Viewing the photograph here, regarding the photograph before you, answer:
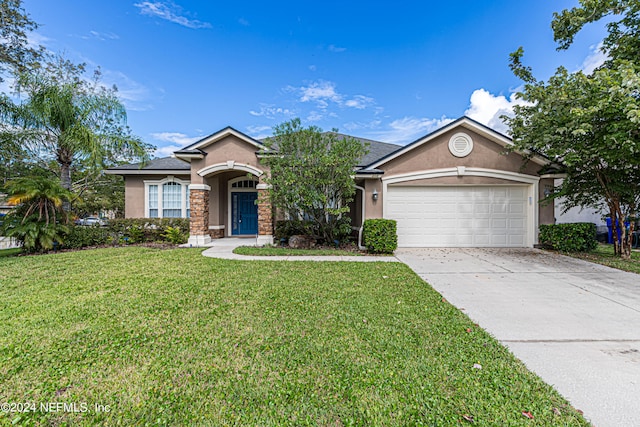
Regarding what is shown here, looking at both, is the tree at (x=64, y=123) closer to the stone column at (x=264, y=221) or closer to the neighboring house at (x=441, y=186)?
the neighboring house at (x=441, y=186)

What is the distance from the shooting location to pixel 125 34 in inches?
447

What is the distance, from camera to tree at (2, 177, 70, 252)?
838cm

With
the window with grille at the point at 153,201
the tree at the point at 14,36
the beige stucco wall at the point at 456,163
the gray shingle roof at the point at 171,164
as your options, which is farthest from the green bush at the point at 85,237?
the beige stucco wall at the point at 456,163

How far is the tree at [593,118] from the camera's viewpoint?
6.24 m

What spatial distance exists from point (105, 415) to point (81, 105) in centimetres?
1228

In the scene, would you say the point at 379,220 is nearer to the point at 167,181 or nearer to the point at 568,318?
the point at 568,318

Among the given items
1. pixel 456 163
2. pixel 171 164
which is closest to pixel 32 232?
pixel 171 164

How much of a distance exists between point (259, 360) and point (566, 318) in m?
4.22

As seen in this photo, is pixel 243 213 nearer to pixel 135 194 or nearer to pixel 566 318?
pixel 135 194

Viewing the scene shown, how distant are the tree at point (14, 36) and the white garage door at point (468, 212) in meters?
17.8

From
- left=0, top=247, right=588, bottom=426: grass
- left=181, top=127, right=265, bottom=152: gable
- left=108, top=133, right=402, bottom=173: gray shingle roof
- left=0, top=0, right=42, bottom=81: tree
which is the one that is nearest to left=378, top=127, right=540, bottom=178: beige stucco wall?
left=108, top=133, right=402, bottom=173: gray shingle roof

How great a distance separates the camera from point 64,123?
9656 mm

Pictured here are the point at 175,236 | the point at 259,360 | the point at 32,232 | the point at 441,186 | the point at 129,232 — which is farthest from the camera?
the point at 129,232

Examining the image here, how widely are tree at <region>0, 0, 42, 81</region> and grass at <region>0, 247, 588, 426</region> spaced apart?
1389cm
